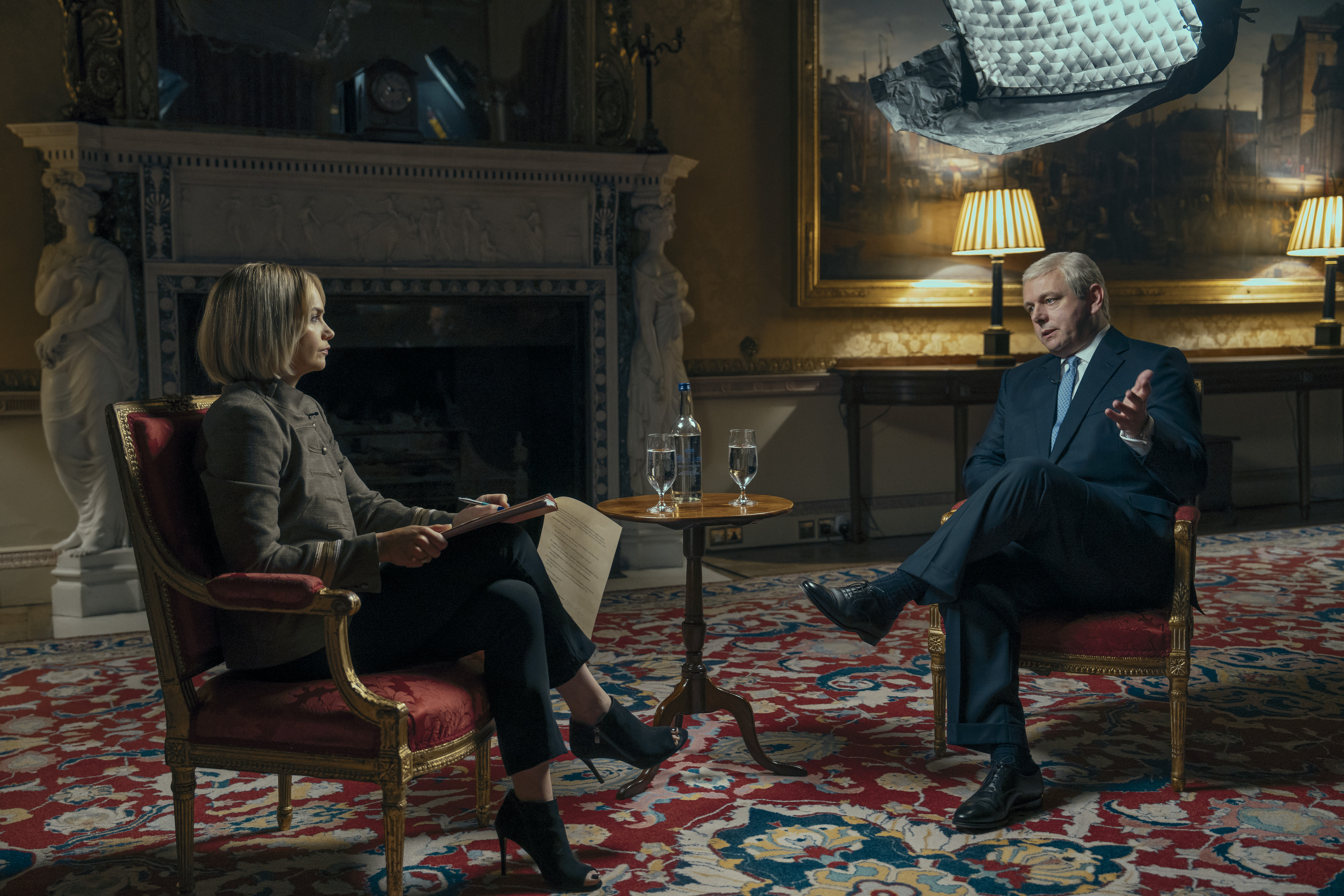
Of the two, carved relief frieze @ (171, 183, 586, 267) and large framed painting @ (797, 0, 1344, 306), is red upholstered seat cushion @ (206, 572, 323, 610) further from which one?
large framed painting @ (797, 0, 1344, 306)

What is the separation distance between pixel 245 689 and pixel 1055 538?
5.52 feet

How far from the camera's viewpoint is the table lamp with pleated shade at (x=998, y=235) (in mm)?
5527

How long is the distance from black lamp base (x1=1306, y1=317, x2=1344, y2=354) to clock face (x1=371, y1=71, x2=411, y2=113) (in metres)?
5.21

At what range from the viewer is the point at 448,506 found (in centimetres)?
511

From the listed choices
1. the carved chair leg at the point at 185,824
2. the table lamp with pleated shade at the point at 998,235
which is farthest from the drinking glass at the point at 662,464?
the table lamp with pleated shade at the point at 998,235

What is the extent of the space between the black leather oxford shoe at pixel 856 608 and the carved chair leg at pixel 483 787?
0.77 meters

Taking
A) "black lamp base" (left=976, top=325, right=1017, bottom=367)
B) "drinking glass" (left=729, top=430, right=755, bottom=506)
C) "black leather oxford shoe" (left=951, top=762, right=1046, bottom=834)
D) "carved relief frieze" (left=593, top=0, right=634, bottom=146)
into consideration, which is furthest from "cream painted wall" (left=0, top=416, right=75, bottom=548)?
"black lamp base" (left=976, top=325, right=1017, bottom=367)

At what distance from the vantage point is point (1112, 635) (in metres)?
2.45

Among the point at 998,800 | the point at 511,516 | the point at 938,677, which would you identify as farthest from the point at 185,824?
the point at 938,677

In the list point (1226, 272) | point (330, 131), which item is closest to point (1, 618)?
point (330, 131)

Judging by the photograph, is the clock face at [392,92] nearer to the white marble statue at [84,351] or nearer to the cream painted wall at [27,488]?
the white marble statue at [84,351]

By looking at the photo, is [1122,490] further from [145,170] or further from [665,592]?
[145,170]

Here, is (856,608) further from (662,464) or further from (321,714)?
(321,714)

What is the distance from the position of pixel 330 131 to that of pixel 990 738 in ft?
12.7
